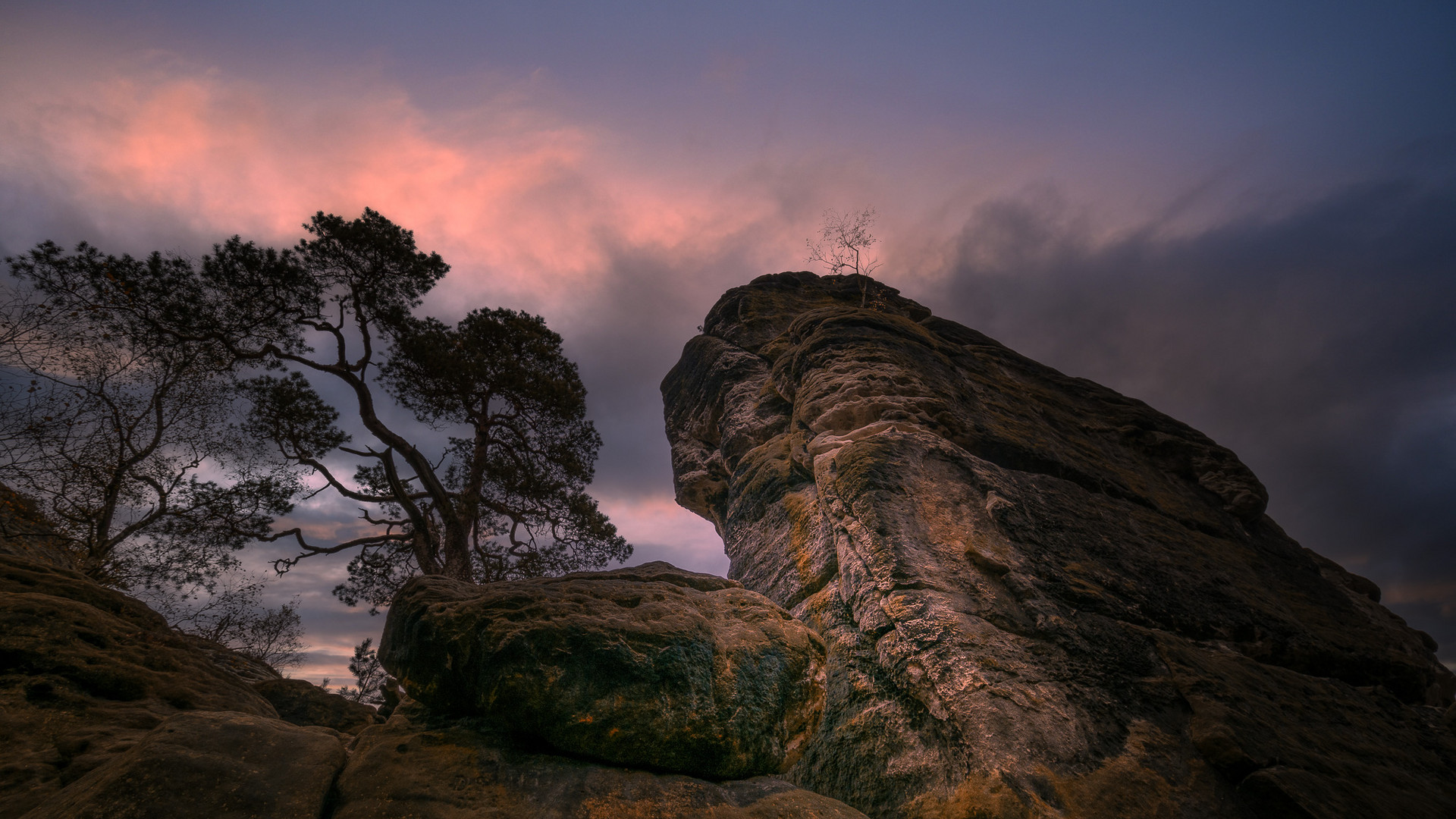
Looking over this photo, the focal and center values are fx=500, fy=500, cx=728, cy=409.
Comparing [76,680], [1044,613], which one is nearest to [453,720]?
[76,680]

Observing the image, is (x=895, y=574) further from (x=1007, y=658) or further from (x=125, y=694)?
(x=125, y=694)

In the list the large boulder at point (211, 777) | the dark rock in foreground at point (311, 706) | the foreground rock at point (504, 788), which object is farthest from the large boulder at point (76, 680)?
the dark rock in foreground at point (311, 706)

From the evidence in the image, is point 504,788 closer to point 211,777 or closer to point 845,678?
point 211,777

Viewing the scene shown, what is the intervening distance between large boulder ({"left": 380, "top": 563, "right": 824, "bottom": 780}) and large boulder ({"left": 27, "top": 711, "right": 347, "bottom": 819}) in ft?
3.21

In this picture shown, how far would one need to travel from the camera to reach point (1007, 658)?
621 centimetres

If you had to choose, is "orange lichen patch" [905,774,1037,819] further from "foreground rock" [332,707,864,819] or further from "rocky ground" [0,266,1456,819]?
"foreground rock" [332,707,864,819]

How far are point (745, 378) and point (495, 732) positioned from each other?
13518mm

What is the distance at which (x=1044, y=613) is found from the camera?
6.98 metres

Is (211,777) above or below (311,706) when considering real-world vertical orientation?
above

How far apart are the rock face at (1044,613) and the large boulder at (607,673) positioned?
1991 mm

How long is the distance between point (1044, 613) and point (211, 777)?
28.1 ft

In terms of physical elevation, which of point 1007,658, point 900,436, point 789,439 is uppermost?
point 789,439

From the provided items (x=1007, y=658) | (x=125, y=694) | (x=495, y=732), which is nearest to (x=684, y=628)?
(x=495, y=732)

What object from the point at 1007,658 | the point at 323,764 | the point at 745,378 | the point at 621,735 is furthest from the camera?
the point at 745,378
